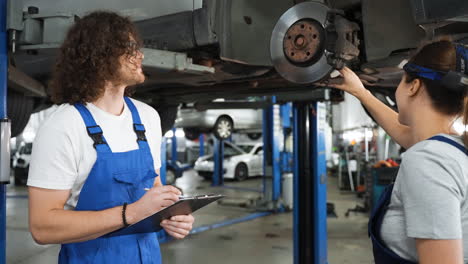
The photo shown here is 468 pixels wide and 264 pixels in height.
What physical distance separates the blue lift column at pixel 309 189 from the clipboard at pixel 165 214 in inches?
94.8

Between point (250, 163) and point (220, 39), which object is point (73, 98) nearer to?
point (220, 39)

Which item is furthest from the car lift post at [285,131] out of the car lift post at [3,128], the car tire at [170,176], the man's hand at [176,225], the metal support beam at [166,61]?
the man's hand at [176,225]

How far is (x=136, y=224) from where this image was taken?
1.02 m

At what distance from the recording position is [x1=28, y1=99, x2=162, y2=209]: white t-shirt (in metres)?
0.98

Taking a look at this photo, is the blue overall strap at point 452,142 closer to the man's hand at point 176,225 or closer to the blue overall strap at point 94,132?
the man's hand at point 176,225

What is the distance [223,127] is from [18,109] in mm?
6104

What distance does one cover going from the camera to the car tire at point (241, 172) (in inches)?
443

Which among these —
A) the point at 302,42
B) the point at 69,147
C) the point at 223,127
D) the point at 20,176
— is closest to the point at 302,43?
the point at 302,42

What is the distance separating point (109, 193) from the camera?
1.06 metres

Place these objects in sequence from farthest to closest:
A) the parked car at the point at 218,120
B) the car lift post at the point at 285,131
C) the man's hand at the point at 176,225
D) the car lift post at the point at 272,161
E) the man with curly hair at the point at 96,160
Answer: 1. the parked car at the point at 218,120
2. the car lift post at the point at 272,161
3. the car lift post at the point at 285,131
4. the man's hand at the point at 176,225
5. the man with curly hair at the point at 96,160

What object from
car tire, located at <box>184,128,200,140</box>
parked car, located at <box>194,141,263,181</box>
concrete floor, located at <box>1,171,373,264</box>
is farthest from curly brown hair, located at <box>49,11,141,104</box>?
parked car, located at <box>194,141,263,181</box>

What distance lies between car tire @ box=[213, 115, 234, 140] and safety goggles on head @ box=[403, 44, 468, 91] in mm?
7920

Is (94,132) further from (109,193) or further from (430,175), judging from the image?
(430,175)

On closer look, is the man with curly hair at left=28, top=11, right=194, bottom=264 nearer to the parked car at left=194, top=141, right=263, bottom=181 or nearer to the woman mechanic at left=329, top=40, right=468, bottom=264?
the woman mechanic at left=329, top=40, right=468, bottom=264
